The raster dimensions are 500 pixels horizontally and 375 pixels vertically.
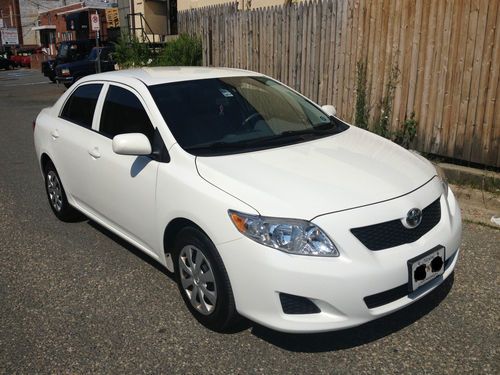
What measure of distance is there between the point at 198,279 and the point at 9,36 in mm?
62650

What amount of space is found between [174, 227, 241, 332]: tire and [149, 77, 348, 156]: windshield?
2.06 feet

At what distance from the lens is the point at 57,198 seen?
5.17 metres

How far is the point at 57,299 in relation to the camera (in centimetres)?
367

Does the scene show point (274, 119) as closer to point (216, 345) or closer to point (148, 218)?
point (148, 218)

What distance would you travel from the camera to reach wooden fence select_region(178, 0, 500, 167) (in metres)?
5.62

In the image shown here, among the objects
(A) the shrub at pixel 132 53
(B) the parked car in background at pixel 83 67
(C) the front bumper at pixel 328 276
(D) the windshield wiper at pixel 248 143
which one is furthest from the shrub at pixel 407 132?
(B) the parked car in background at pixel 83 67

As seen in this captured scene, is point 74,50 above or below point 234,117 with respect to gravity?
above

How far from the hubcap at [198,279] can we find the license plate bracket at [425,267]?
44.5 inches

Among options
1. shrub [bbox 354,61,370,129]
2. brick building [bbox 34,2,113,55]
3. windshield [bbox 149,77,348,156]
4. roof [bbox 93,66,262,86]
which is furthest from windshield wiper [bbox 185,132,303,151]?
brick building [bbox 34,2,113,55]

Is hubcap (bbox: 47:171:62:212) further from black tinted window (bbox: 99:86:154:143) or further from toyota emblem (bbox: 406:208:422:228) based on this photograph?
toyota emblem (bbox: 406:208:422:228)

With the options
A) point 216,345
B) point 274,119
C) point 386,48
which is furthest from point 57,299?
point 386,48

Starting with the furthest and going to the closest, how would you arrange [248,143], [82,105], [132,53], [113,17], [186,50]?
[113,17] < [132,53] < [186,50] < [82,105] < [248,143]

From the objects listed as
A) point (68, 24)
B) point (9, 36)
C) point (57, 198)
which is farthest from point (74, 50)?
point (9, 36)

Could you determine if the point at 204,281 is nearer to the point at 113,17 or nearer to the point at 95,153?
the point at 95,153
